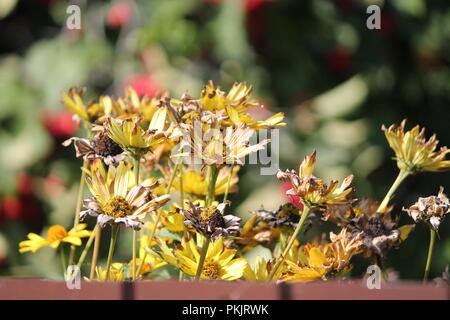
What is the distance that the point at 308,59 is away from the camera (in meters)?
2.10

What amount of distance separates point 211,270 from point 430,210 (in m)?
0.15

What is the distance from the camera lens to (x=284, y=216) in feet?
1.78

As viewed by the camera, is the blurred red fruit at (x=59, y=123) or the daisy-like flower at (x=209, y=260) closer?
the daisy-like flower at (x=209, y=260)

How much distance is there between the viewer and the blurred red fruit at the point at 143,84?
181cm

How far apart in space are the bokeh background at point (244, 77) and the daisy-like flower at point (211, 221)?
133cm

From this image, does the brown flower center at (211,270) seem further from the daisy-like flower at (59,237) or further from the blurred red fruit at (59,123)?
the blurred red fruit at (59,123)

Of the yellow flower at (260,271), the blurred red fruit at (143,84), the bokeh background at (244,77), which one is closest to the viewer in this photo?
the yellow flower at (260,271)

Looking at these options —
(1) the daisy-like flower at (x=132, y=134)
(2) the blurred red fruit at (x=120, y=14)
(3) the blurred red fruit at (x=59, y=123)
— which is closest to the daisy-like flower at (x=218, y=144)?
(1) the daisy-like flower at (x=132, y=134)

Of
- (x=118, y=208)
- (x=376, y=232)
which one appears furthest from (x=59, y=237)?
(x=376, y=232)

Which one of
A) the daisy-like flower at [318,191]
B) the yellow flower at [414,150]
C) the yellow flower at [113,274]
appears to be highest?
the yellow flower at [414,150]

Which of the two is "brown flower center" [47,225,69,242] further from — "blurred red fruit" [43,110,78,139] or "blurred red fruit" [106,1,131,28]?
"blurred red fruit" [106,1,131,28]

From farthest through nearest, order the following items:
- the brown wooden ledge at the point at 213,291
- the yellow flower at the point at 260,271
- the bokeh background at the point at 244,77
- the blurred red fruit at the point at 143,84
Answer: the bokeh background at the point at 244,77, the blurred red fruit at the point at 143,84, the yellow flower at the point at 260,271, the brown wooden ledge at the point at 213,291

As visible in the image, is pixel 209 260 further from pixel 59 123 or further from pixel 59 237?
pixel 59 123
